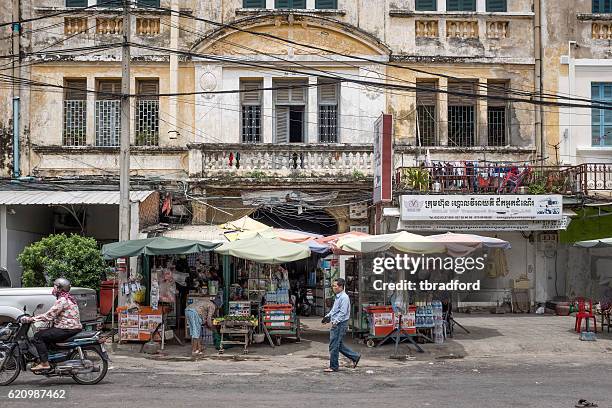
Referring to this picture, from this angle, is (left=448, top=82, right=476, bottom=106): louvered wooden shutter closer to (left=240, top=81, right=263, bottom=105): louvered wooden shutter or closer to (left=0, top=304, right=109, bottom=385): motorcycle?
(left=240, top=81, right=263, bottom=105): louvered wooden shutter

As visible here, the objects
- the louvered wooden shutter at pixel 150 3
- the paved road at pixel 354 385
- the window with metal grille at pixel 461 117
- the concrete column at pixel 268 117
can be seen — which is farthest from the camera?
the window with metal grille at pixel 461 117

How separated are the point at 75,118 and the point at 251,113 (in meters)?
5.13

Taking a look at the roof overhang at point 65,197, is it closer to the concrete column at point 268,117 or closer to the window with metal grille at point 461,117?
the concrete column at point 268,117

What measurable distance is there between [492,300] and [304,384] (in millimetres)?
12862

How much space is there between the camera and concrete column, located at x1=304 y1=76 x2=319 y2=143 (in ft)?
79.3

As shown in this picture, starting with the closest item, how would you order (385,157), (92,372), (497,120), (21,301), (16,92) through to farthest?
(92,372) → (21,301) → (385,157) → (16,92) → (497,120)

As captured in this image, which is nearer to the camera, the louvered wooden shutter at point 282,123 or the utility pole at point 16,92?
the utility pole at point 16,92

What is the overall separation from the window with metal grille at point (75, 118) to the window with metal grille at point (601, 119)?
49.2 feet

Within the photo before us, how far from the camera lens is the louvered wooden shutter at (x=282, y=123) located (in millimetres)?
24297

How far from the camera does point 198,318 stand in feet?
53.8

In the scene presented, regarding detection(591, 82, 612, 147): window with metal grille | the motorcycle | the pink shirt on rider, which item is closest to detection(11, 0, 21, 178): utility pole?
the motorcycle

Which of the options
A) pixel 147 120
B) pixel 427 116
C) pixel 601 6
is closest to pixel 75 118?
pixel 147 120

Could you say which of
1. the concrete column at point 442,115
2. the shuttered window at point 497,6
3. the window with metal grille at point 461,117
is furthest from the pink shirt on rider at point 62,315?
the shuttered window at point 497,6

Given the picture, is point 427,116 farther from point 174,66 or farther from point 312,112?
point 174,66
